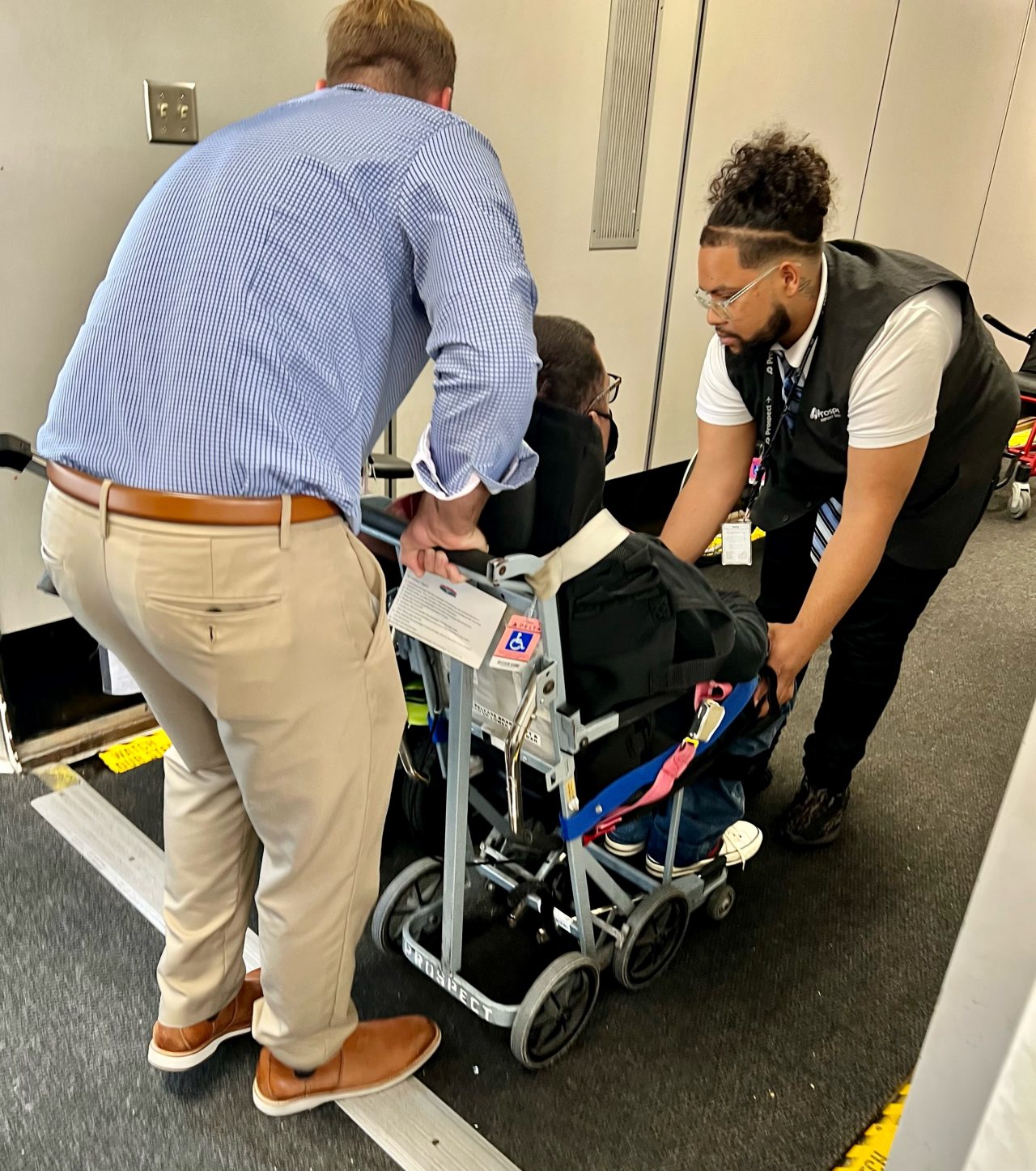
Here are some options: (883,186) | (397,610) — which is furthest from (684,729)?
(883,186)

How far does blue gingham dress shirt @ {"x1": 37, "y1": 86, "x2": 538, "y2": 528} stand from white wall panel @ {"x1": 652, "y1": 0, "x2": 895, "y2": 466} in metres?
2.57

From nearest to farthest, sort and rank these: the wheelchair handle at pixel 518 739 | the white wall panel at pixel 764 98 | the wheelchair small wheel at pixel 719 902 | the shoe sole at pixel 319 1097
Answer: the wheelchair handle at pixel 518 739, the shoe sole at pixel 319 1097, the wheelchair small wheel at pixel 719 902, the white wall panel at pixel 764 98

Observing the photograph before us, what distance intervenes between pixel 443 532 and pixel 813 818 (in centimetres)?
135

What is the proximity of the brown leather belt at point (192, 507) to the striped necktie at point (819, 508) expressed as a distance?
111 centimetres

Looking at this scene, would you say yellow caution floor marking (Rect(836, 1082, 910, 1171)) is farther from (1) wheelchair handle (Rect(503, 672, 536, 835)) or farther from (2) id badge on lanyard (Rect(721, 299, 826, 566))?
(2) id badge on lanyard (Rect(721, 299, 826, 566))

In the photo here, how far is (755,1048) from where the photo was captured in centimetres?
161

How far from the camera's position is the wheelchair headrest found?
1202 mm

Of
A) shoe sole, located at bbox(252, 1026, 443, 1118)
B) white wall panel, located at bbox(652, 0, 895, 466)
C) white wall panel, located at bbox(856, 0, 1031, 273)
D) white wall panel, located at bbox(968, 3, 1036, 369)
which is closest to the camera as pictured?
shoe sole, located at bbox(252, 1026, 443, 1118)

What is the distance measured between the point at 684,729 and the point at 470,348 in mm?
755

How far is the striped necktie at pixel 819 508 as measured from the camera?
181cm

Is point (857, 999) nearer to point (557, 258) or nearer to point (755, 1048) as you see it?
point (755, 1048)

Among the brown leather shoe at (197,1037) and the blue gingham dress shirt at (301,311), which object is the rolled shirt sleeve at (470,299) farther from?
the brown leather shoe at (197,1037)

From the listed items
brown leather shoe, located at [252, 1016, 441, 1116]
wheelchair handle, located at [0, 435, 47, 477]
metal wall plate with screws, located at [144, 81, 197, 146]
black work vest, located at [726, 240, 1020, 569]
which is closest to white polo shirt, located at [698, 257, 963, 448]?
black work vest, located at [726, 240, 1020, 569]

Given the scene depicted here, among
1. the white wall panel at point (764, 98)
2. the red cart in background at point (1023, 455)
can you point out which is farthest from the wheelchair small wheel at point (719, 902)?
the red cart in background at point (1023, 455)
